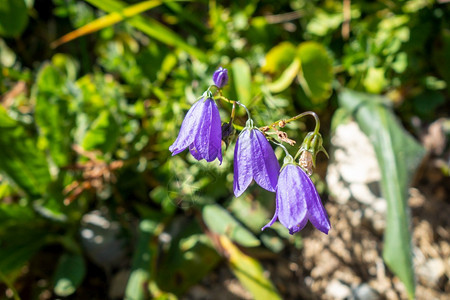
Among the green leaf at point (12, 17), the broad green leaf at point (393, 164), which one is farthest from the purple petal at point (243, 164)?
the green leaf at point (12, 17)

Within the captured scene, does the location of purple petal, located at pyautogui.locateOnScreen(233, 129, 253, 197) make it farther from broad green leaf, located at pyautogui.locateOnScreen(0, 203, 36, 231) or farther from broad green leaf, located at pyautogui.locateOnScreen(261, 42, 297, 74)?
broad green leaf, located at pyautogui.locateOnScreen(0, 203, 36, 231)

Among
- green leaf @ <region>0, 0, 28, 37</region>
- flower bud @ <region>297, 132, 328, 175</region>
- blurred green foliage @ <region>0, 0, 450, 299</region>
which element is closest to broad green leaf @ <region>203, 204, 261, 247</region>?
blurred green foliage @ <region>0, 0, 450, 299</region>

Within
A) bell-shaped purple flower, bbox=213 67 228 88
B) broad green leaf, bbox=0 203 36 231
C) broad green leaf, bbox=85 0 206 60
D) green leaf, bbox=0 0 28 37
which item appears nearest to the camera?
bell-shaped purple flower, bbox=213 67 228 88

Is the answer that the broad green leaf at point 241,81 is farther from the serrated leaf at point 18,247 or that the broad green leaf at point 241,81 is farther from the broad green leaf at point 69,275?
the serrated leaf at point 18,247

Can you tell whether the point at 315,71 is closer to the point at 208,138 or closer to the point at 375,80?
the point at 375,80

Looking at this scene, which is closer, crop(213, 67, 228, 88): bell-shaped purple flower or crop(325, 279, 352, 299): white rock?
crop(213, 67, 228, 88): bell-shaped purple flower

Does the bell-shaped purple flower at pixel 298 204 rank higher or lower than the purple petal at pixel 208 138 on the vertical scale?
lower

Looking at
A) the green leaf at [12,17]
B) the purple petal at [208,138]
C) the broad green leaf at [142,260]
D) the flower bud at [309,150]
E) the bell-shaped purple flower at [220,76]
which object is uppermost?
the green leaf at [12,17]
